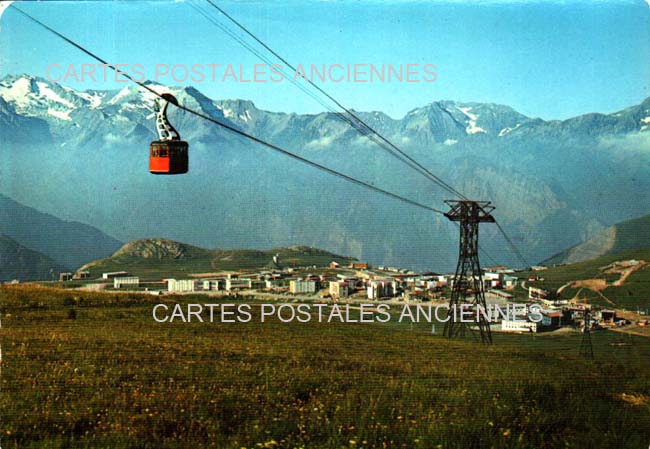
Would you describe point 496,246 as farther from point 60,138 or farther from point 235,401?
point 60,138

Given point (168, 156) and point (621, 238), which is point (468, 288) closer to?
point (621, 238)

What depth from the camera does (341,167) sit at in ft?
29.6

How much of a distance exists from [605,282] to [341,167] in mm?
4382

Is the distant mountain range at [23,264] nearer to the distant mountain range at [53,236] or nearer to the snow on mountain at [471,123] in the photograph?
the distant mountain range at [53,236]

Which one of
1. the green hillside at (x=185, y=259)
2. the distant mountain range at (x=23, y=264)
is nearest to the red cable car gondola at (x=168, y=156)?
the green hillside at (x=185, y=259)

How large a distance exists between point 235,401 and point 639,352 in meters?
5.92

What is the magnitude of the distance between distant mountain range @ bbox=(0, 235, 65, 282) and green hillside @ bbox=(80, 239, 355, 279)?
45cm

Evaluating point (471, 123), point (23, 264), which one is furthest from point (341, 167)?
point (23, 264)

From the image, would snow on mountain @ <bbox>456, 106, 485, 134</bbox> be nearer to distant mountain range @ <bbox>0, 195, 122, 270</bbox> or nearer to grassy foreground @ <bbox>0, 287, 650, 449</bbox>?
grassy foreground @ <bbox>0, 287, 650, 449</bbox>

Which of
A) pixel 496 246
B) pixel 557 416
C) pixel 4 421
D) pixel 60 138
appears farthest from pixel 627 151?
pixel 4 421

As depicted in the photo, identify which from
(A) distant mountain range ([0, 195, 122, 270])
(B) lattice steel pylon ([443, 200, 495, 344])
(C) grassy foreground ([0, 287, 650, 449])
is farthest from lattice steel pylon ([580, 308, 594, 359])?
(A) distant mountain range ([0, 195, 122, 270])

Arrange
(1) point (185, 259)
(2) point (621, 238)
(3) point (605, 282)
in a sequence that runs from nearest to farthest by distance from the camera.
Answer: (1) point (185, 259)
(2) point (621, 238)
(3) point (605, 282)

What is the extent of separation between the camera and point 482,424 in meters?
6.79

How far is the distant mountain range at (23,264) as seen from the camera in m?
8.16
